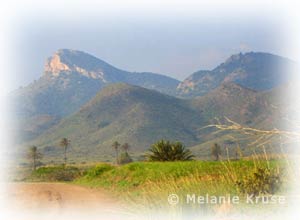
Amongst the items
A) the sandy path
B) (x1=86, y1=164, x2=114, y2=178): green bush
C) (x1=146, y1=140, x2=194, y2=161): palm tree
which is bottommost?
the sandy path

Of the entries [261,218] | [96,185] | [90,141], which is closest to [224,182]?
[261,218]

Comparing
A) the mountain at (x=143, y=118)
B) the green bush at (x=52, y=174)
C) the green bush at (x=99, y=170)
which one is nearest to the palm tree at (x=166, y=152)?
the green bush at (x=99, y=170)

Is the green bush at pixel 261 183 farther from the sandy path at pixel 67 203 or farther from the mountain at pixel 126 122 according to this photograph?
the mountain at pixel 126 122

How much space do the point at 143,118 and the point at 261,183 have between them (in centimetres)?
9963

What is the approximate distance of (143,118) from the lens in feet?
354

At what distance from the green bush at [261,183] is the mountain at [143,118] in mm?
84038

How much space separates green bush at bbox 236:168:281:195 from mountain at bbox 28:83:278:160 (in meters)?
84.0

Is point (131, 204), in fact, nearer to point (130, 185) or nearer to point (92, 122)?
point (130, 185)

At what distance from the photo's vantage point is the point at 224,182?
8906 mm

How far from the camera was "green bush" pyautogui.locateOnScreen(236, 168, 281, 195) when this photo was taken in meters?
8.13

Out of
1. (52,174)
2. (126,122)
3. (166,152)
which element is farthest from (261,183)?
(126,122)

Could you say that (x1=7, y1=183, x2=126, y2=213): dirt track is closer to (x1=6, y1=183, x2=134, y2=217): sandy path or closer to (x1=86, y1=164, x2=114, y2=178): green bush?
(x1=6, y1=183, x2=134, y2=217): sandy path

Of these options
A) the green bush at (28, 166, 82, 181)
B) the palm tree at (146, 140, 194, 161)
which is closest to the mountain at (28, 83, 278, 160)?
the green bush at (28, 166, 82, 181)

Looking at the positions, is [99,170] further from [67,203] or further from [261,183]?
[261,183]
